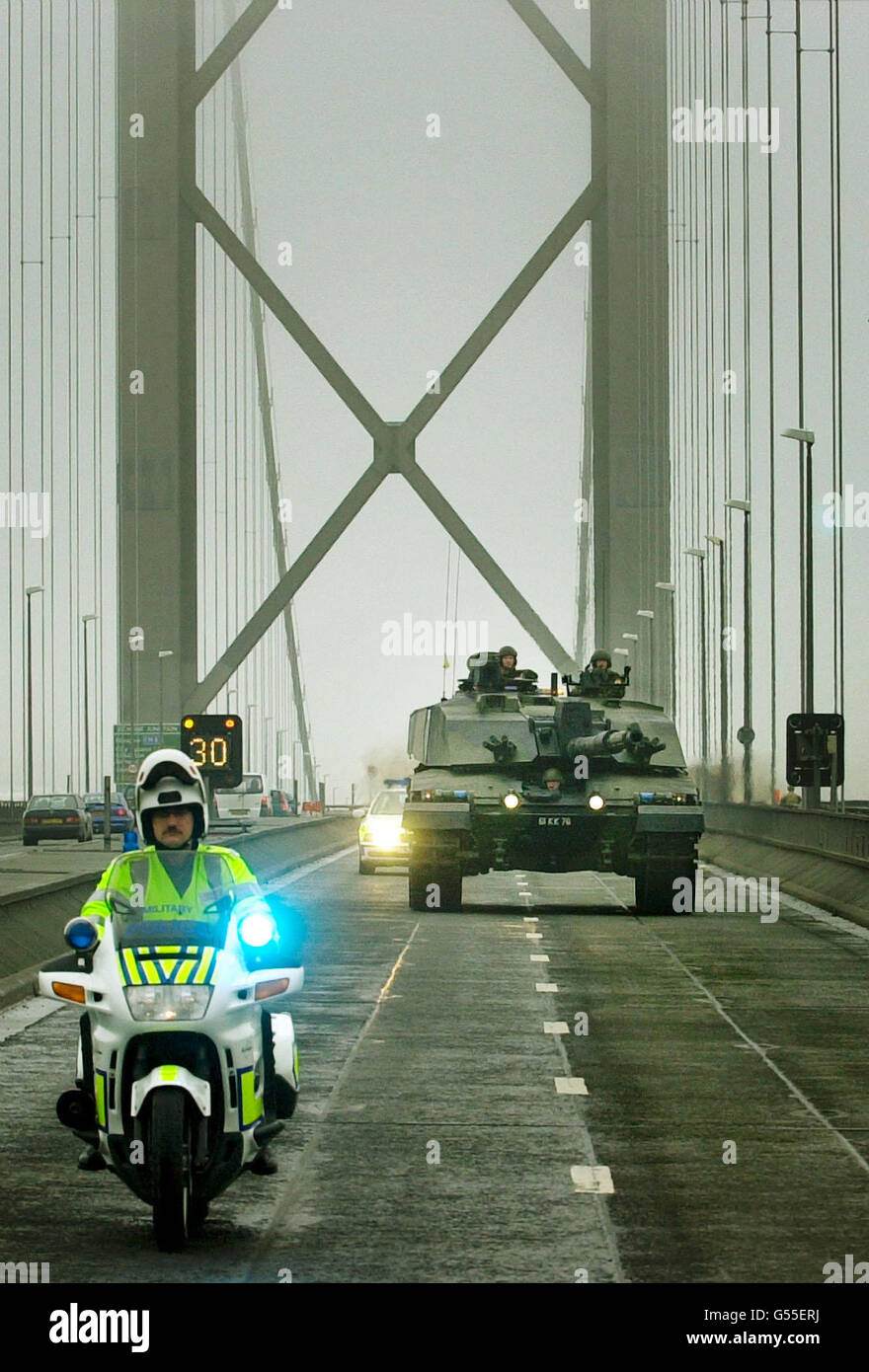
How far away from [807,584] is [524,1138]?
2918cm

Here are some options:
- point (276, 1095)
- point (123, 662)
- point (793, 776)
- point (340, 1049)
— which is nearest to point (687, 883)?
point (793, 776)

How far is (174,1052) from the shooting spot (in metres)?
7.33

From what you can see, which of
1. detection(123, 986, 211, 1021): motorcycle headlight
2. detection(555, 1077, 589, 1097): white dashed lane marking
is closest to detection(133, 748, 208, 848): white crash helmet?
detection(123, 986, 211, 1021): motorcycle headlight

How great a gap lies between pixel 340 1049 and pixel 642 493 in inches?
1532

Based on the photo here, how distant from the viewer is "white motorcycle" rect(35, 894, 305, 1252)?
7234 millimetres

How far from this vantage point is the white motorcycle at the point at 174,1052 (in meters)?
7.23

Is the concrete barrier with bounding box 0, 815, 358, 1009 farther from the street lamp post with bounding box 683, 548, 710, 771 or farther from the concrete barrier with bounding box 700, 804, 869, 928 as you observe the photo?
the street lamp post with bounding box 683, 548, 710, 771

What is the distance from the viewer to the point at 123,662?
4900 cm

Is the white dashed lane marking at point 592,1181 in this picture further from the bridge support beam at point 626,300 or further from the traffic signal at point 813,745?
the bridge support beam at point 626,300

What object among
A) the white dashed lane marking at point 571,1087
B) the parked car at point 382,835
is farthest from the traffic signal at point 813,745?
the white dashed lane marking at point 571,1087

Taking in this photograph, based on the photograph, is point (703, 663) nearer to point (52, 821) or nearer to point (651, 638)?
point (651, 638)

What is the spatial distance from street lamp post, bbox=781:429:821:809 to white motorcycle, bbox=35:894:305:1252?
27956 millimetres
